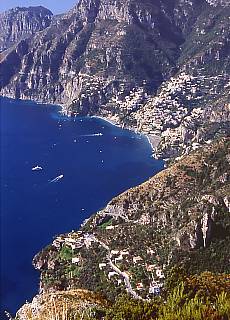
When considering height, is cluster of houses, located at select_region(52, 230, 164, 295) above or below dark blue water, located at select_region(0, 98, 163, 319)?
above

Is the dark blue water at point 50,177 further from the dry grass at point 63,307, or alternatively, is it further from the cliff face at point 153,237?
the dry grass at point 63,307

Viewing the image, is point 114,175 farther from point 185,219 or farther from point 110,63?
point 110,63

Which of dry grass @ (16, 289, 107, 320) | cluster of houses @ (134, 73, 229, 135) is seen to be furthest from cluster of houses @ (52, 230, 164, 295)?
cluster of houses @ (134, 73, 229, 135)

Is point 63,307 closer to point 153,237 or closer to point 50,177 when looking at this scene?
point 153,237

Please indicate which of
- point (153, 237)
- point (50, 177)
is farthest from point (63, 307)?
point (50, 177)

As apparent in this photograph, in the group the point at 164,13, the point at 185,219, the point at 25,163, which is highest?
the point at 164,13

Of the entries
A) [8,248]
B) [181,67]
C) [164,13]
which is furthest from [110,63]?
[8,248]

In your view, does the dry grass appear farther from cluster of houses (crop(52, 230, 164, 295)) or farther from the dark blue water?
the dark blue water
